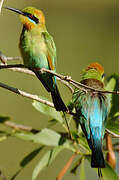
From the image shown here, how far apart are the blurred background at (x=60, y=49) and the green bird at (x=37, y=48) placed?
0.77 m

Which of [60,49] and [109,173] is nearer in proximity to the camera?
[109,173]

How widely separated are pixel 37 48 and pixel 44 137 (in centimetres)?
31

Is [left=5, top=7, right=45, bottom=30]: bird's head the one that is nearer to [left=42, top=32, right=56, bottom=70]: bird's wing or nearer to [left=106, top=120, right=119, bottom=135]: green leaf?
[left=42, top=32, right=56, bottom=70]: bird's wing

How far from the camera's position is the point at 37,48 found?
1.46m

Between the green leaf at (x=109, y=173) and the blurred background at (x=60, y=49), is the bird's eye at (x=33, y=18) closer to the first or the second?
the green leaf at (x=109, y=173)

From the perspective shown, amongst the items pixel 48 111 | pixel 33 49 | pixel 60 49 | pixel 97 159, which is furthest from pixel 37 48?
pixel 60 49

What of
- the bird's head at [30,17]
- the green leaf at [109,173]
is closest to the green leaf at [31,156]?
the green leaf at [109,173]

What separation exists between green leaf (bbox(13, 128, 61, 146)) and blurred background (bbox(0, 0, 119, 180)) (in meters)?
0.63

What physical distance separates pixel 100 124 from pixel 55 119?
A: 7.3 inches

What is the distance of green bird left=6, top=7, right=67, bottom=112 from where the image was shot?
4.71 feet

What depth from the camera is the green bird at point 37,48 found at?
1.43m

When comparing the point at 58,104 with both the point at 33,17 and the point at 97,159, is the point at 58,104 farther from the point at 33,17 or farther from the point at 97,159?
the point at 33,17

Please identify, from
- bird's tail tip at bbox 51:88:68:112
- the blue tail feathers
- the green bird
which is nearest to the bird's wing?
the green bird

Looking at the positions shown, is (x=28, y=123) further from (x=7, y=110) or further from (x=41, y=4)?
(x=41, y=4)
